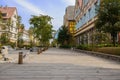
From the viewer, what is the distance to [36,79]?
11.8m

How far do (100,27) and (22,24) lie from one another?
1697 inches

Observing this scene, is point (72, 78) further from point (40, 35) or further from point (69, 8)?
point (69, 8)

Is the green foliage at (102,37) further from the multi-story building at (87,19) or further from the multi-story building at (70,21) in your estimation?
the multi-story building at (70,21)

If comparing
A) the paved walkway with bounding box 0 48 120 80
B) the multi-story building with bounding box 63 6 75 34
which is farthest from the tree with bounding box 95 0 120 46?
the multi-story building with bounding box 63 6 75 34

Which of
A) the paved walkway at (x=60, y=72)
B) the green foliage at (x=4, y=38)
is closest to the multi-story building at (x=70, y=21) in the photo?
the green foliage at (x=4, y=38)

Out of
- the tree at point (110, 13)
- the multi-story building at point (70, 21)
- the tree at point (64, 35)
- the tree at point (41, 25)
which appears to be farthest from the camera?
the multi-story building at point (70, 21)

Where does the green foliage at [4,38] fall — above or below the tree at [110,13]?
below

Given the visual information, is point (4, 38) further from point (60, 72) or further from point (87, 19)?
point (60, 72)

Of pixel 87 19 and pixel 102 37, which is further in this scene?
pixel 87 19

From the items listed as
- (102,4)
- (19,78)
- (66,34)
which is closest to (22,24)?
(66,34)

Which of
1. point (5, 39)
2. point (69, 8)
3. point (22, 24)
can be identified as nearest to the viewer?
point (5, 39)

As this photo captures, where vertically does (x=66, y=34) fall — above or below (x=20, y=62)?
above

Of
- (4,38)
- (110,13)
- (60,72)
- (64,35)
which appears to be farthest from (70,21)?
(60,72)

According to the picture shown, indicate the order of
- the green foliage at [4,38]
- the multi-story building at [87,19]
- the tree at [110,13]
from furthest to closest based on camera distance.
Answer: the green foliage at [4,38]
the multi-story building at [87,19]
the tree at [110,13]
